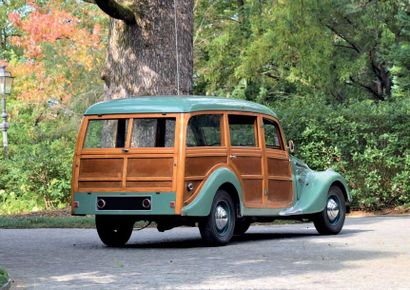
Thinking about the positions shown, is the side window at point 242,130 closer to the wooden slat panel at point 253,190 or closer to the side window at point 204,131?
the side window at point 204,131

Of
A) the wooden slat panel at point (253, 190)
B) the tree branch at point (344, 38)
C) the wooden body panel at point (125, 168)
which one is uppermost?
the tree branch at point (344, 38)

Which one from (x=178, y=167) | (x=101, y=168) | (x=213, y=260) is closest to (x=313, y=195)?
(x=178, y=167)

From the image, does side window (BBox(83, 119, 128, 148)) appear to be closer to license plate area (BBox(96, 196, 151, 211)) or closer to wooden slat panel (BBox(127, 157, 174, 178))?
wooden slat panel (BBox(127, 157, 174, 178))

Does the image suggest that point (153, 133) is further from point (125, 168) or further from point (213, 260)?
point (213, 260)

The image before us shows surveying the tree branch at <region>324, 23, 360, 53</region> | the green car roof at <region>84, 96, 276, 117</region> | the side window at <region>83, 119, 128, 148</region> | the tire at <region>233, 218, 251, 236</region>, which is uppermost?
the tree branch at <region>324, 23, 360, 53</region>

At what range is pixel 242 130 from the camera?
1521 centimetres

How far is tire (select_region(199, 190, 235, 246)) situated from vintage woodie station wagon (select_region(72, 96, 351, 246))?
0.04ft

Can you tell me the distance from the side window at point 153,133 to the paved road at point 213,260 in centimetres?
135

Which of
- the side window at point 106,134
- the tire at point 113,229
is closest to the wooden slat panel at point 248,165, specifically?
the side window at point 106,134

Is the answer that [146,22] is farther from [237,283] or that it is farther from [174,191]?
[237,283]

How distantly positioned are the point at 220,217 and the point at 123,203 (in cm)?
126

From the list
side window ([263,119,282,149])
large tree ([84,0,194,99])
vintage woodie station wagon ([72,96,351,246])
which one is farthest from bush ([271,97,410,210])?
vintage woodie station wagon ([72,96,351,246])

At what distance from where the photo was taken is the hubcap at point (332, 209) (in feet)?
53.0

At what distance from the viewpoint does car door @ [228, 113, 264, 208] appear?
14672 millimetres
